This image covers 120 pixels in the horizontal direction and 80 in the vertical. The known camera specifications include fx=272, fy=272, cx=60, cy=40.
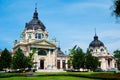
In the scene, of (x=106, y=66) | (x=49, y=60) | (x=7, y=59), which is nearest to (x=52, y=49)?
(x=49, y=60)

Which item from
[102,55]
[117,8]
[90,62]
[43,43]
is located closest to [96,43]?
[102,55]

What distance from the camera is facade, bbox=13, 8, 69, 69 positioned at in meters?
99.3

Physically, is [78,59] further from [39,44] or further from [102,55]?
[102,55]

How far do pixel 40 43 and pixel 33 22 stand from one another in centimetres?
1104

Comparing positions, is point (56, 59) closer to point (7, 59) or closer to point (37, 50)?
point (37, 50)

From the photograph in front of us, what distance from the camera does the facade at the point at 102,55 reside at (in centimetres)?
13038

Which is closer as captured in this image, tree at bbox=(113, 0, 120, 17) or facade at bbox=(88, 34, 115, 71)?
tree at bbox=(113, 0, 120, 17)

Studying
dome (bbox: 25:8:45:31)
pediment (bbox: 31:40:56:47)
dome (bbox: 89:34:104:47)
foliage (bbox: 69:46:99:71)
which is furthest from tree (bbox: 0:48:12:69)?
dome (bbox: 89:34:104:47)

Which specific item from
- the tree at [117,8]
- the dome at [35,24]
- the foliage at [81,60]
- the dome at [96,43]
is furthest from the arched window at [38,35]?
the tree at [117,8]

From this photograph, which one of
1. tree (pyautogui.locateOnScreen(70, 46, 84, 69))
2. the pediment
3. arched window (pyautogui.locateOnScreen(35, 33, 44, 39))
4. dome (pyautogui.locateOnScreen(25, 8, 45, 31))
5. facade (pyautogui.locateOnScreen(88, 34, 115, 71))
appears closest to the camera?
tree (pyautogui.locateOnScreen(70, 46, 84, 69))

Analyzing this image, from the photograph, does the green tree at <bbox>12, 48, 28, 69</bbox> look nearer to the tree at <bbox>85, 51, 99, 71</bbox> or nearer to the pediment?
the pediment

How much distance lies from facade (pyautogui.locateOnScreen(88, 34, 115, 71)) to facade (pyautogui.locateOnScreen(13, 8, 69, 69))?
100 ft

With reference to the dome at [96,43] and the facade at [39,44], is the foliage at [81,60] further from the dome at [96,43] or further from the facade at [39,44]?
the dome at [96,43]

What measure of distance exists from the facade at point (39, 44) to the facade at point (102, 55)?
30583mm
